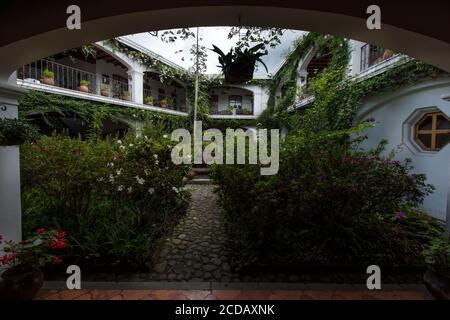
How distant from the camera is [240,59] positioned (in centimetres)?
233

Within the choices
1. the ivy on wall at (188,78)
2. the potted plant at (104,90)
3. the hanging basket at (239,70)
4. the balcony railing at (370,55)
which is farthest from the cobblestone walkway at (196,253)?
the ivy on wall at (188,78)

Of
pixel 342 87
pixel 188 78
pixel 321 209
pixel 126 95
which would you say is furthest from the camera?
pixel 188 78

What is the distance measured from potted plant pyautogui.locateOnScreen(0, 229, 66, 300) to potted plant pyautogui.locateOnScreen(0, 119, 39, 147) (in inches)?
38.9

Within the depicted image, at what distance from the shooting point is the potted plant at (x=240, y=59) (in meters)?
2.33

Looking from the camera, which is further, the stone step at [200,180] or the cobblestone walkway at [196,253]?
the stone step at [200,180]

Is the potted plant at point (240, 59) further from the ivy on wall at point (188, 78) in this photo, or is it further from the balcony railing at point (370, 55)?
the ivy on wall at point (188, 78)

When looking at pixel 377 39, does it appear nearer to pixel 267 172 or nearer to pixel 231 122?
pixel 267 172

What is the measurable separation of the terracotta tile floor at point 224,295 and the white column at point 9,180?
776 millimetres

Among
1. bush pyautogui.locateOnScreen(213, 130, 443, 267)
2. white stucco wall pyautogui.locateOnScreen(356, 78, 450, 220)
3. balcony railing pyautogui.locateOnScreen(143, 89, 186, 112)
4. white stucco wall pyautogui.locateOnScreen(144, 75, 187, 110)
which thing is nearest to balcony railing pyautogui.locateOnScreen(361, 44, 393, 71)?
white stucco wall pyautogui.locateOnScreen(356, 78, 450, 220)

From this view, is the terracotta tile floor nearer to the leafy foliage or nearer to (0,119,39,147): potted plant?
the leafy foliage

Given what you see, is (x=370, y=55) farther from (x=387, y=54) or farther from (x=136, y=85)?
(x=136, y=85)

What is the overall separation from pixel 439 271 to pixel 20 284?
408cm

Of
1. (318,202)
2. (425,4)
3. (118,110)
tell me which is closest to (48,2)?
(425,4)

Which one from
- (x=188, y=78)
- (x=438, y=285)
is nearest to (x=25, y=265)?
(x=438, y=285)
